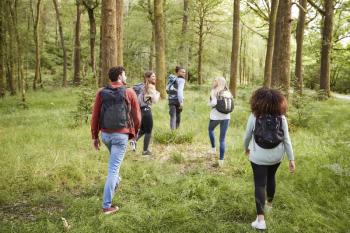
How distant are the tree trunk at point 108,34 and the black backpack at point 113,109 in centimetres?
551

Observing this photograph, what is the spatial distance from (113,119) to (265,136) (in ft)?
7.10

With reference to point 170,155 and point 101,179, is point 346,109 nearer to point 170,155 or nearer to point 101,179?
point 170,155

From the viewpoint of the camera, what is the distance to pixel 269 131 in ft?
15.8

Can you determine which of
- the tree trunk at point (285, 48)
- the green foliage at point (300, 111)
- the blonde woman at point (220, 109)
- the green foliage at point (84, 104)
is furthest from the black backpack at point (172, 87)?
the green foliage at point (300, 111)

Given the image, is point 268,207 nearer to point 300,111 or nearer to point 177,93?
point 177,93

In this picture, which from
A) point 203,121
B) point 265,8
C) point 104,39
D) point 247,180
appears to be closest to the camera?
point 247,180

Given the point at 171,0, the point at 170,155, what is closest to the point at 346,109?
the point at 170,155

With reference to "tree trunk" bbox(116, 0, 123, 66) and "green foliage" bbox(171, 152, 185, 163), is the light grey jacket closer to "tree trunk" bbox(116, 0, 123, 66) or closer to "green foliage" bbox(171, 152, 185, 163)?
"green foliage" bbox(171, 152, 185, 163)

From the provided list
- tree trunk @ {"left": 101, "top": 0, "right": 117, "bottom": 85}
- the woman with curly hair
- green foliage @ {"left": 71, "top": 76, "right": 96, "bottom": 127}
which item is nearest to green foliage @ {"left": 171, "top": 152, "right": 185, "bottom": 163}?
the woman with curly hair

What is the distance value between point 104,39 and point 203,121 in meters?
4.82

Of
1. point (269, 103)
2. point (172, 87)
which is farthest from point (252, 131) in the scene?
point (172, 87)

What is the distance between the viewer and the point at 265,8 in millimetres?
24891

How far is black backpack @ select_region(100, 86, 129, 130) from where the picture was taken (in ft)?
17.0

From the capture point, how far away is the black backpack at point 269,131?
480cm
